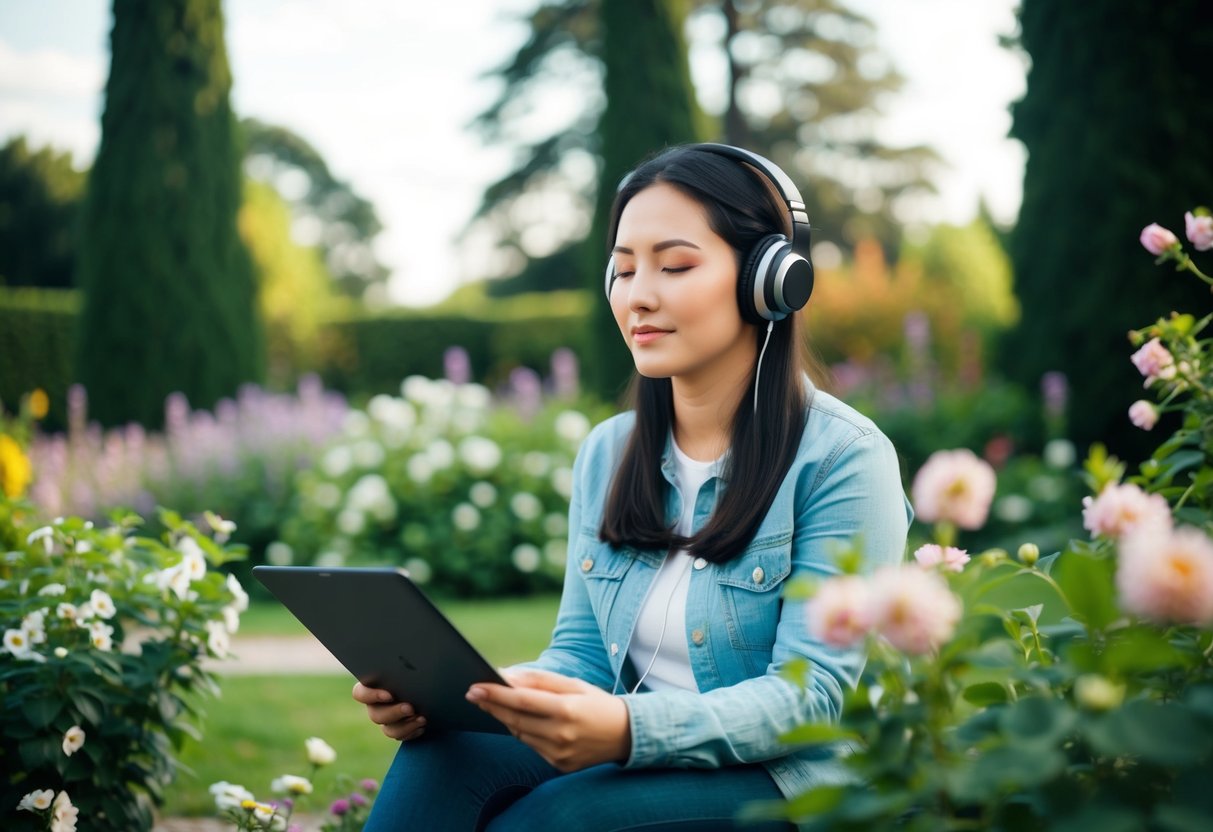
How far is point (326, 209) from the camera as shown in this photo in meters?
34.6

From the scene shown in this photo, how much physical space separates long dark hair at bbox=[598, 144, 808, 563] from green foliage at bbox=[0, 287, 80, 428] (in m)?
13.7

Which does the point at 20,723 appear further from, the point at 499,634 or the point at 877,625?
the point at 499,634

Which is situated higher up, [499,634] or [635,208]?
[635,208]

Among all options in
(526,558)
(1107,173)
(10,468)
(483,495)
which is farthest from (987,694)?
(483,495)

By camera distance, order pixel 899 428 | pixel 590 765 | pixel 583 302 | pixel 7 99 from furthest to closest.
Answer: pixel 583 302, pixel 7 99, pixel 899 428, pixel 590 765

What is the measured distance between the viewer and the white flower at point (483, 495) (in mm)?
6559

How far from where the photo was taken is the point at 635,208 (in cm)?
186

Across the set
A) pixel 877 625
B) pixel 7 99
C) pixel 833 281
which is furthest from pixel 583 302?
pixel 877 625

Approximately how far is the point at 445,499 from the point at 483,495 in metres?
0.28

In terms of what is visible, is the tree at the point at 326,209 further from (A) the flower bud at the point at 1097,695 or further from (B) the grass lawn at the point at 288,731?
(A) the flower bud at the point at 1097,695

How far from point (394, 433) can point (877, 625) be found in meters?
6.24


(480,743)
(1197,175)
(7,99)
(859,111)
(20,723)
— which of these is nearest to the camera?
(480,743)

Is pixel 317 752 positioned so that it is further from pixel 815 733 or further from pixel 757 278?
pixel 815 733

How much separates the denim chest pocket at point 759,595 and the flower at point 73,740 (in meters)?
1.30
